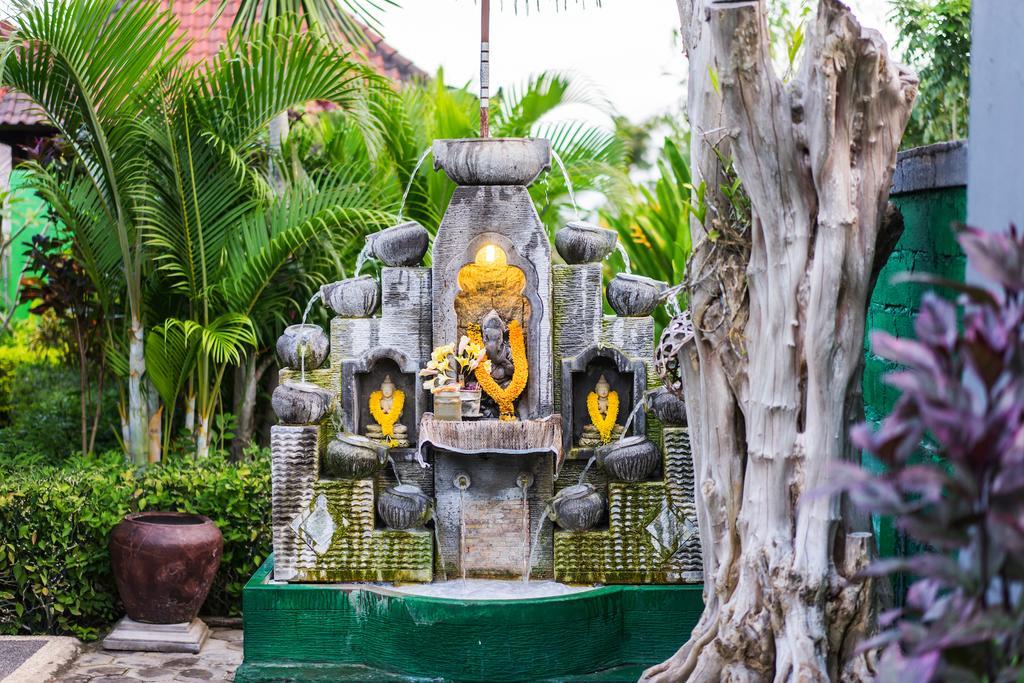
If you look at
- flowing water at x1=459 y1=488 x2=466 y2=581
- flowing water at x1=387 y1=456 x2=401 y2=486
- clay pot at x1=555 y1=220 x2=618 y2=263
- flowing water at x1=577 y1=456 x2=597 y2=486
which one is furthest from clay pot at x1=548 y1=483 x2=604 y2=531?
clay pot at x1=555 y1=220 x2=618 y2=263

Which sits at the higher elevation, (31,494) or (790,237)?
(790,237)

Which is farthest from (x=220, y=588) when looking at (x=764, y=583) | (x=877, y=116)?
(x=877, y=116)

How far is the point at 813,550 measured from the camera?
4.41 metres

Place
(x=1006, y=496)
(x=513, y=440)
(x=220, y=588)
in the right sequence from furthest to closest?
(x=220, y=588)
(x=513, y=440)
(x=1006, y=496)

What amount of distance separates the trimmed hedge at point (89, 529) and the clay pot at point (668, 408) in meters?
2.89

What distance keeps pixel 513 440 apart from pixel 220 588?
277 centimetres

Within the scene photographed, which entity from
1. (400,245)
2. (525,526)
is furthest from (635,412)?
(400,245)

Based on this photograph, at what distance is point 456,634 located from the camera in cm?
587

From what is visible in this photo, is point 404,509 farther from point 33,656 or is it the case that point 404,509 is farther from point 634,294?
point 33,656

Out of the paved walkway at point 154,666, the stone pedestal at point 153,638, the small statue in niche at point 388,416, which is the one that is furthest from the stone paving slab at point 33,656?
the small statue in niche at point 388,416

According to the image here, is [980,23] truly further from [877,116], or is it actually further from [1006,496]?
[1006,496]

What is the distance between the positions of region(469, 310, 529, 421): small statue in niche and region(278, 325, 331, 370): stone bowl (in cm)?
82

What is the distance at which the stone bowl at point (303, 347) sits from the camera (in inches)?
256

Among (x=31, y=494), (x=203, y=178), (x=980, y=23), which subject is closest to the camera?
(x=980, y=23)
